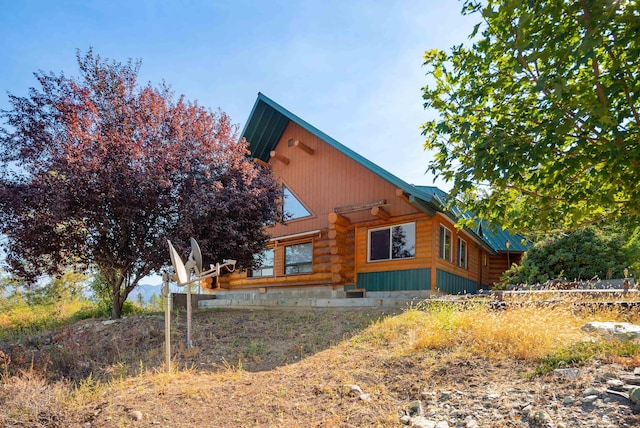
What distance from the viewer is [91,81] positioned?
33.3ft

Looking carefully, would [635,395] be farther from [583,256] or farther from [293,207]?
[293,207]

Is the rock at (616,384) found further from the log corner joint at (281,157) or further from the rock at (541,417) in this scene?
the log corner joint at (281,157)

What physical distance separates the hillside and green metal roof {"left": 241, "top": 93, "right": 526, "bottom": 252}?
4.97 m

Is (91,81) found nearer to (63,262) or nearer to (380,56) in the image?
(63,262)

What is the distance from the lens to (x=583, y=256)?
1387 cm

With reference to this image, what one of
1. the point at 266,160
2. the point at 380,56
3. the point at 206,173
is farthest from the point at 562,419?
the point at 266,160

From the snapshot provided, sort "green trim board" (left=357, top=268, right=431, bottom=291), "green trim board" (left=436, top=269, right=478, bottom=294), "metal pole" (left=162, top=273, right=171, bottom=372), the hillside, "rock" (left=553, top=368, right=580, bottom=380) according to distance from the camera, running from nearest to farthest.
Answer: the hillside → "rock" (left=553, top=368, right=580, bottom=380) → "metal pole" (left=162, top=273, right=171, bottom=372) → "green trim board" (left=357, top=268, right=431, bottom=291) → "green trim board" (left=436, top=269, right=478, bottom=294)

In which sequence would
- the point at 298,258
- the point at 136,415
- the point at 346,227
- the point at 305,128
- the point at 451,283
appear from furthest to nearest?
the point at 298,258 → the point at 305,128 → the point at 346,227 → the point at 451,283 → the point at 136,415

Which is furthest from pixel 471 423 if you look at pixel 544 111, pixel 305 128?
pixel 305 128

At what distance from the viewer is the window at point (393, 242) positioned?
515 inches

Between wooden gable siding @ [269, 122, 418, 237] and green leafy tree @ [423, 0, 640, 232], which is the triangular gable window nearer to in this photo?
wooden gable siding @ [269, 122, 418, 237]

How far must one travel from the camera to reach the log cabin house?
12.7m

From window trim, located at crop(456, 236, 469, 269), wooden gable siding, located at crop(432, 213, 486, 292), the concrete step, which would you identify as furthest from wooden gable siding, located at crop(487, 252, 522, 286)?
the concrete step

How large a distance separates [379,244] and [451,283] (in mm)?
2820
